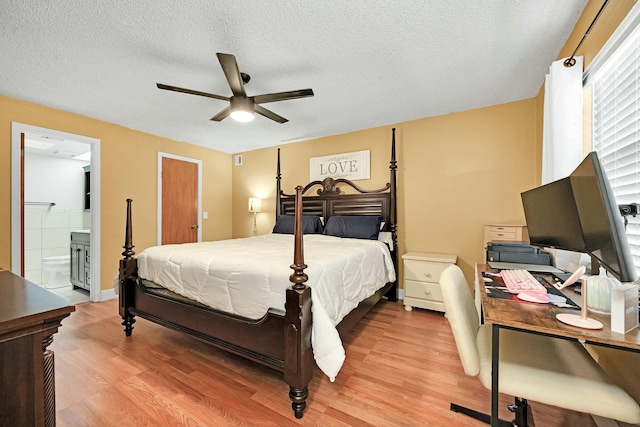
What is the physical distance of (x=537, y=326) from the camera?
3.05 feet

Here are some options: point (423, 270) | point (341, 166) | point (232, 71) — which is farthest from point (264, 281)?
point (341, 166)

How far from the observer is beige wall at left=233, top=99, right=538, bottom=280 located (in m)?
2.98

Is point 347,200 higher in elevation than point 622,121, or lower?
lower

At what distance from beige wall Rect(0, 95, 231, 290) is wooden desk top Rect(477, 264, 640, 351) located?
14.2 feet

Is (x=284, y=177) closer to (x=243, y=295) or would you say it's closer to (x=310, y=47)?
(x=310, y=47)

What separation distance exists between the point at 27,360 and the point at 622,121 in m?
2.69

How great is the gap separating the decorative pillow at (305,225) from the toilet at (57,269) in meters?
3.35

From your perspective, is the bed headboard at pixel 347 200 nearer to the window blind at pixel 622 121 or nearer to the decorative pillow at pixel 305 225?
the decorative pillow at pixel 305 225

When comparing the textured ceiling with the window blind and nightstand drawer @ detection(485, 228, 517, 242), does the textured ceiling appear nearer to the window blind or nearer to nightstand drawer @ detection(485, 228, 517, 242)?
the window blind

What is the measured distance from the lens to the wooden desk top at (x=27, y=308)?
0.67 meters

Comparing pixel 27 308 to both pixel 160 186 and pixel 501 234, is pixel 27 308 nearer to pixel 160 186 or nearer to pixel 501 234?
pixel 501 234

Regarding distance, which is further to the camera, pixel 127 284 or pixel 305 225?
pixel 305 225

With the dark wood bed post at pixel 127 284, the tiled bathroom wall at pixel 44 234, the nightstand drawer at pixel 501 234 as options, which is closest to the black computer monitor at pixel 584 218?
the nightstand drawer at pixel 501 234

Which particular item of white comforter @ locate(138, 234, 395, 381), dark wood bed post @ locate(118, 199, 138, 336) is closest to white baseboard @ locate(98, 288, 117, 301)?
dark wood bed post @ locate(118, 199, 138, 336)
